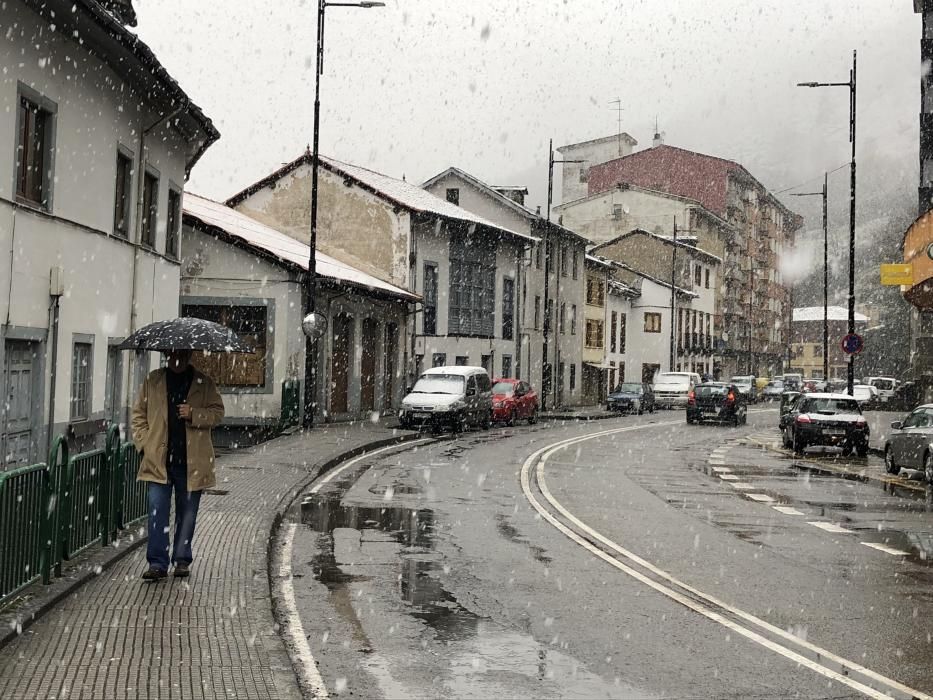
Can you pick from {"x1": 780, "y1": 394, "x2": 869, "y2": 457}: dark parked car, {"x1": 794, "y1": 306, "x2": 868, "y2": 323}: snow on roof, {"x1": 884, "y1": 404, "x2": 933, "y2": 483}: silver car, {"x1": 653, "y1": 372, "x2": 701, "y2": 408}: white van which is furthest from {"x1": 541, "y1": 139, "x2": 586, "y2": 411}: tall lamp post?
{"x1": 794, "y1": 306, "x2": 868, "y2": 323}: snow on roof

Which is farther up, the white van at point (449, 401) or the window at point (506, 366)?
the window at point (506, 366)

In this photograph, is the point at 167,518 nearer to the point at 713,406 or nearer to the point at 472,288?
the point at 713,406

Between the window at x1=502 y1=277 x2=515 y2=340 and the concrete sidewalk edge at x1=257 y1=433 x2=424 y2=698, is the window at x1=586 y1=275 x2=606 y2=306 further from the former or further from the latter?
the concrete sidewalk edge at x1=257 y1=433 x2=424 y2=698

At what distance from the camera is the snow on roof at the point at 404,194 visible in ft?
141

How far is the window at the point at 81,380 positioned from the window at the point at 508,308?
33846 millimetres

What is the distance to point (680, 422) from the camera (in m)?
44.9

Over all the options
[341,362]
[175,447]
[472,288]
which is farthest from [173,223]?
[472,288]

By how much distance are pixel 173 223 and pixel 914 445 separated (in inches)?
590

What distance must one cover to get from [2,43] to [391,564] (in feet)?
26.3

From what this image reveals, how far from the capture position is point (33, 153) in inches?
611

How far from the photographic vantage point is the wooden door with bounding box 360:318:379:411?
123 feet

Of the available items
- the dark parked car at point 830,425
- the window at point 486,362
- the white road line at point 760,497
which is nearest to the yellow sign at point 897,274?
Answer: the dark parked car at point 830,425

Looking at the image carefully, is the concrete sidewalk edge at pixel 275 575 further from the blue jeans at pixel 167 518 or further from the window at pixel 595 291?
the window at pixel 595 291

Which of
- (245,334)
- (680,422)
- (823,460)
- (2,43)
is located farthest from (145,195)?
(680,422)
